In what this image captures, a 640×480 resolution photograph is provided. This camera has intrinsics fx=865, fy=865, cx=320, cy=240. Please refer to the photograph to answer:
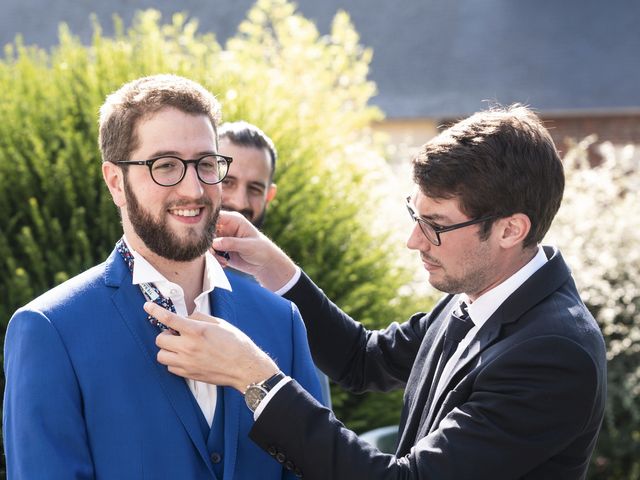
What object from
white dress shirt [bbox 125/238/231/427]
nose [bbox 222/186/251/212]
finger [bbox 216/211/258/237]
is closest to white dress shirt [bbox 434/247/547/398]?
white dress shirt [bbox 125/238/231/427]

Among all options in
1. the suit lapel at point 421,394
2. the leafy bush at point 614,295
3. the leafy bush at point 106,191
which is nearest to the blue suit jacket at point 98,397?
the suit lapel at point 421,394

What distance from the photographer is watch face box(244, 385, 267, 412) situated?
2.40 m

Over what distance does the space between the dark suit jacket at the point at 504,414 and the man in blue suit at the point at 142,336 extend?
0.50 ft

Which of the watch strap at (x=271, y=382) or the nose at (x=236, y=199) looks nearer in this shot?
the watch strap at (x=271, y=382)

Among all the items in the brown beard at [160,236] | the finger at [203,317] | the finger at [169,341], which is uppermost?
the brown beard at [160,236]

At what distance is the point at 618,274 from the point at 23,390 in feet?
19.7

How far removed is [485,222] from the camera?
2.70 meters

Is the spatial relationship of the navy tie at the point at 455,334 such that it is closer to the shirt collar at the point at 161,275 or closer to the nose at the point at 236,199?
the shirt collar at the point at 161,275

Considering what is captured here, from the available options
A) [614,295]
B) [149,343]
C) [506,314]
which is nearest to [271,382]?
[149,343]

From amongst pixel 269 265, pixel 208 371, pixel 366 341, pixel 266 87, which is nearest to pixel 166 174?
pixel 208 371

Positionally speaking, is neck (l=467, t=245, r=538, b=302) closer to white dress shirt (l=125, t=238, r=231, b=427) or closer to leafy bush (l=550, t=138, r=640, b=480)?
white dress shirt (l=125, t=238, r=231, b=427)

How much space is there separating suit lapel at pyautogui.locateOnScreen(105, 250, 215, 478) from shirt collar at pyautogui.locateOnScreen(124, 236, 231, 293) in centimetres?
3

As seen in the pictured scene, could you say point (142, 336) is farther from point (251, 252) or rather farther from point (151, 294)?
point (251, 252)

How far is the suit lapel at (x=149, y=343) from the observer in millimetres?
2236
